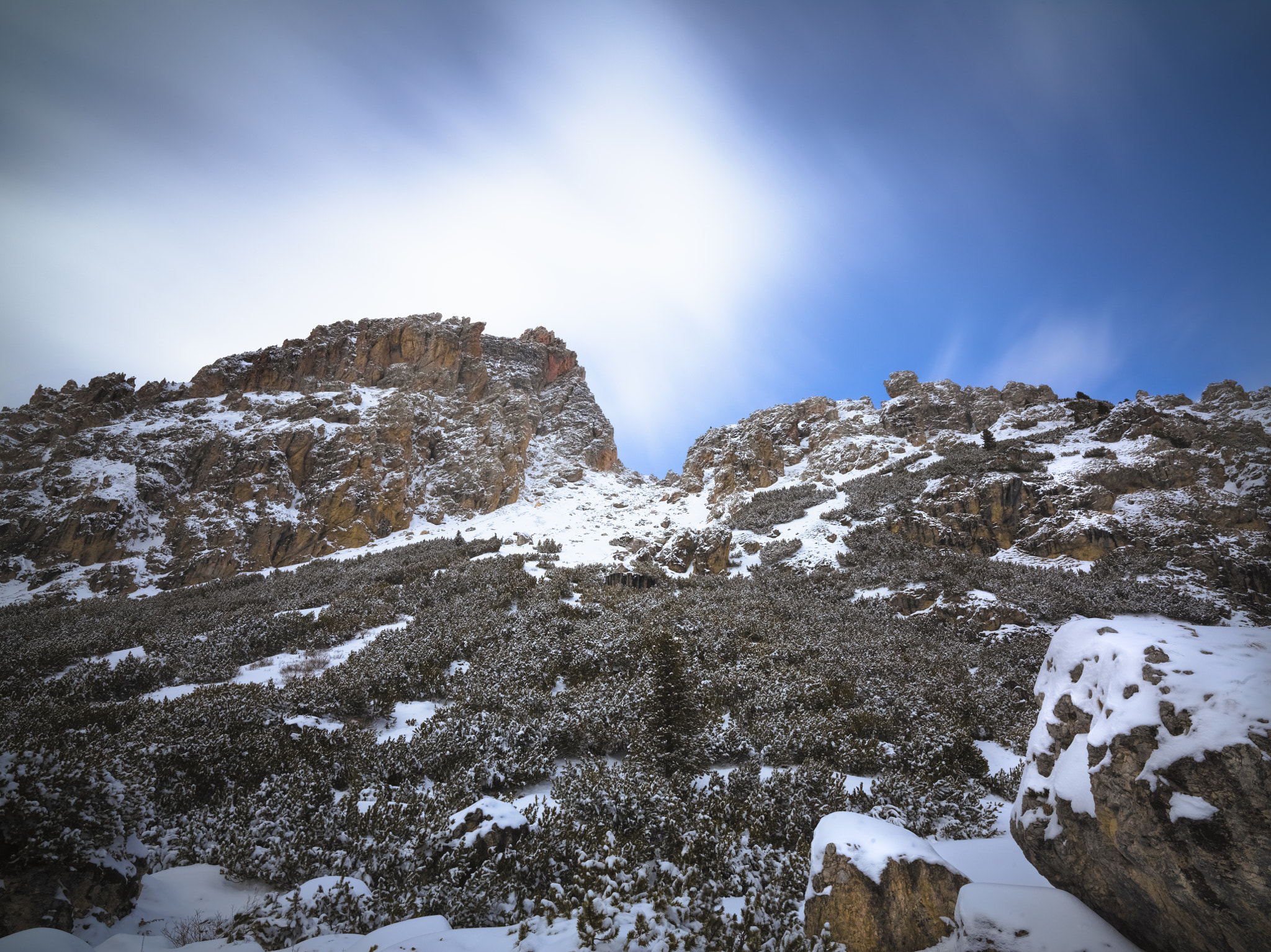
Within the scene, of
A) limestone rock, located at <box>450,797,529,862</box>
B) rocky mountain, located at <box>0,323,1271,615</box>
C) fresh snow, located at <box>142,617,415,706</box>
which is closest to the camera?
limestone rock, located at <box>450,797,529,862</box>

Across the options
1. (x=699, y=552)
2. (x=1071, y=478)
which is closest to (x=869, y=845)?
(x=699, y=552)

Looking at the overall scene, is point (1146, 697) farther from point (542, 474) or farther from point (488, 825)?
point (542, 474)

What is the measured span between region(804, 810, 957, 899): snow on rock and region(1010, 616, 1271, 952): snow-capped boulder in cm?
99

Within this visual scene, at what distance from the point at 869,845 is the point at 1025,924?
3.31ft

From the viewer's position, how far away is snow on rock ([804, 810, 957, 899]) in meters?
3.80

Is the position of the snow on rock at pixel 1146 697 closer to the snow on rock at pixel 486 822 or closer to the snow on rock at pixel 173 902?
the snow on rock at pixel 486 822

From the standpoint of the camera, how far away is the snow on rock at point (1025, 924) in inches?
126

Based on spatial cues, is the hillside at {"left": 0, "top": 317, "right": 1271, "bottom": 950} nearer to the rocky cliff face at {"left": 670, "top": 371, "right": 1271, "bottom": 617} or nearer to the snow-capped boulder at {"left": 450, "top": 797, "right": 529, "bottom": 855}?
the snow-capped boulder at {"left": 450, "top": 797, "right": 529, "bottom": 855}

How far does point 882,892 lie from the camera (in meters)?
3.73

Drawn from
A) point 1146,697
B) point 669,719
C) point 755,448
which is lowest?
point 669,719

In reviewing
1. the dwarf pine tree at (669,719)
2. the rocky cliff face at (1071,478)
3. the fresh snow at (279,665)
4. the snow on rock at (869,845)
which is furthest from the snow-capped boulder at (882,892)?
the rocky cliff face at (1071,478)

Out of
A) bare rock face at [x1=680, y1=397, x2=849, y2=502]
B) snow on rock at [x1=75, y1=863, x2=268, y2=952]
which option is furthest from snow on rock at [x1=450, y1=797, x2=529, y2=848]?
bare rock face at [x1=680, y1=397, x2=849, y2=502]

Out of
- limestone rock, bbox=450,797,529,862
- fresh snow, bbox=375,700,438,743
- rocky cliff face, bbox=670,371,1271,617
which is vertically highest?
rocky cliff face, bbox=670,371,1271,617

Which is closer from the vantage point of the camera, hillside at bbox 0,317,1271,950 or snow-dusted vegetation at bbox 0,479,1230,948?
snow-dusted vegetation at bbox 0,479,1230,948
